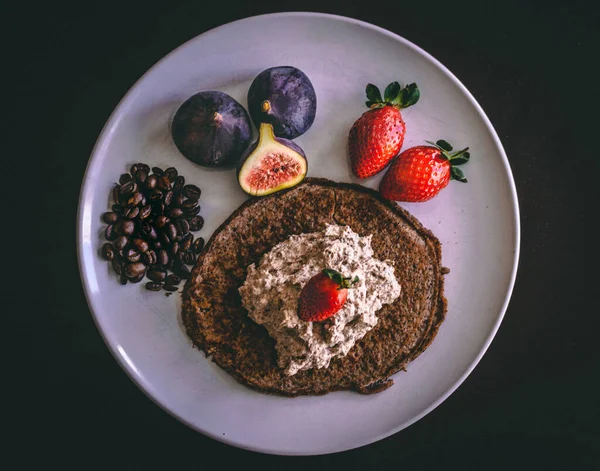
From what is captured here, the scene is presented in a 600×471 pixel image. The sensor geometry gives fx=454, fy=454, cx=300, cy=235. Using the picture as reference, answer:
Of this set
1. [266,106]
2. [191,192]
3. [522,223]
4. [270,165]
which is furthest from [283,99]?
[522,223]

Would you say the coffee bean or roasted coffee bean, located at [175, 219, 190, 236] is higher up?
roasted coffee bean, located at [175, 219, 190, 236]

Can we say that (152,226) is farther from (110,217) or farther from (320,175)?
(320,175)

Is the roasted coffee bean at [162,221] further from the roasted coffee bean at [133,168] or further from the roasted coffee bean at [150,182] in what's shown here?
the roasted coffee bean at [133,168]

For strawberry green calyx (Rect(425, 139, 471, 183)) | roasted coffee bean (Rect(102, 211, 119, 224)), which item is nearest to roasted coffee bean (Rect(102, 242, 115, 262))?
roasted coffee bean (Rect(102, 211, 119, 224))

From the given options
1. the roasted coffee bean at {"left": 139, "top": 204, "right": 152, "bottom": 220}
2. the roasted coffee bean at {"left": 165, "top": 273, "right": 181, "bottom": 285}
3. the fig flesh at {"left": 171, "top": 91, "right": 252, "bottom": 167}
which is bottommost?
the roasted coffee bean at {"left": 165, "top": 273, "right": 181, "bottom": 285}

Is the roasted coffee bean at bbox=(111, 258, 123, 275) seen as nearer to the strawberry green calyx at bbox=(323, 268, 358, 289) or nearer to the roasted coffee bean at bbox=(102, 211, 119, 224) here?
the roasted coffee bean at bbox=(102, 211, 119, 224)

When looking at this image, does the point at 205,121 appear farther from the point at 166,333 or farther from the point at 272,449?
the point at 272,449

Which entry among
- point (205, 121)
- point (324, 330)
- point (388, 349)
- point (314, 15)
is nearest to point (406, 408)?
point (388, 349)
